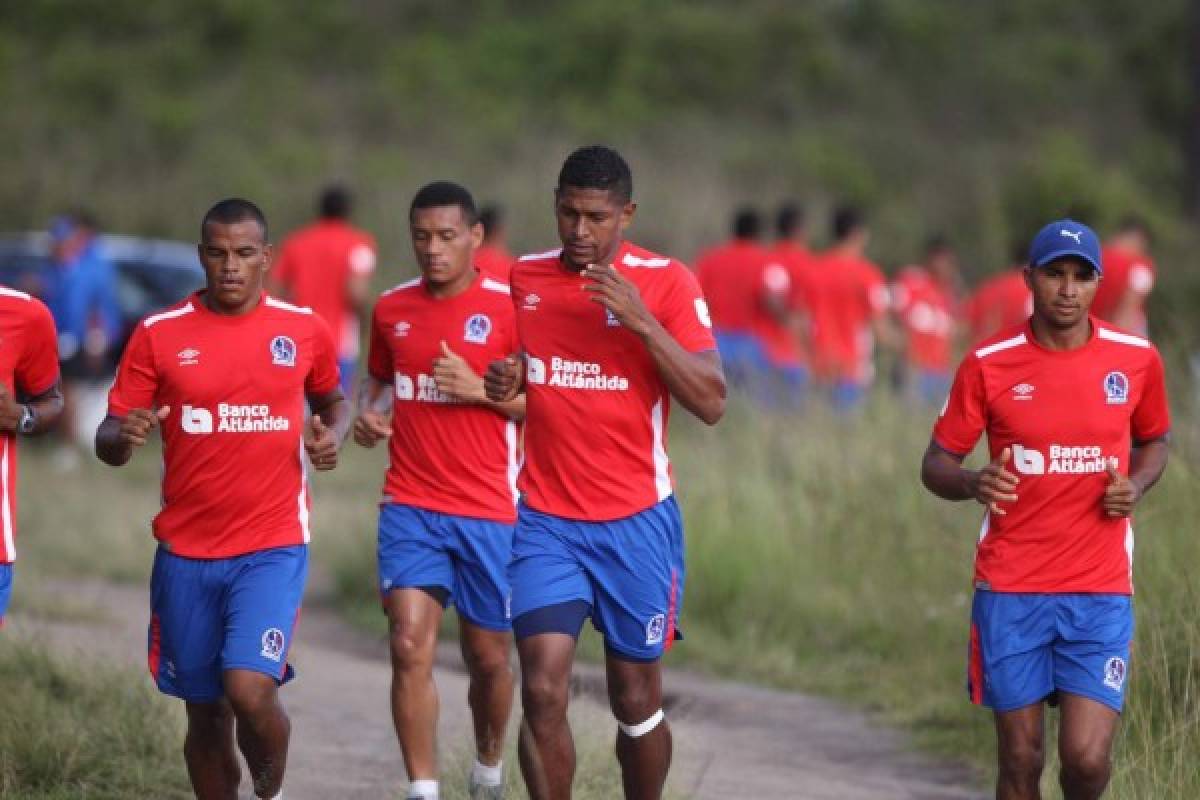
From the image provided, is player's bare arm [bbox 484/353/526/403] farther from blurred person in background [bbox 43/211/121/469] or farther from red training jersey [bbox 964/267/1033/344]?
blurred person in background [bbox 43/211/121/469]

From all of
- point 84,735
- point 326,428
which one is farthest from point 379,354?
point 84,735

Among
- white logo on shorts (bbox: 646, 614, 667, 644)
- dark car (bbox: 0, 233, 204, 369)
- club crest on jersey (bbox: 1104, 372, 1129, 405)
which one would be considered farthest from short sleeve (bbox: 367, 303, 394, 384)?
dark car (bbox: 0, 233, 204, 369)

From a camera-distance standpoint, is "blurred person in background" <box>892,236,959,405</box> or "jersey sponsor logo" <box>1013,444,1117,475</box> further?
"blurred person in background" <box>892,236,959,405</box>

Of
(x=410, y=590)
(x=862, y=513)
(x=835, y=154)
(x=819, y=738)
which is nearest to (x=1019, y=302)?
(x=862, y=513)

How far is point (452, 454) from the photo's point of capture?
8797mm

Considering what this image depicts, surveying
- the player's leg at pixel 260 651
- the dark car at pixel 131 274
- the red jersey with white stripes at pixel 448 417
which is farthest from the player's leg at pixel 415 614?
the dark car at pixel 131 274

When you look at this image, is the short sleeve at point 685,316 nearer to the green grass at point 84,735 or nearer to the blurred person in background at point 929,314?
the green grass at point 84,735

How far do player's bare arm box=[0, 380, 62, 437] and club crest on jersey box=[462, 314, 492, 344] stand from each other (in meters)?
1.61

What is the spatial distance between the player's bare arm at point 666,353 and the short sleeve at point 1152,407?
135 cm

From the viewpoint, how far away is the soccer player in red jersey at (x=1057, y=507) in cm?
718

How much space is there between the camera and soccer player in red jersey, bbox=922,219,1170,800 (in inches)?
283

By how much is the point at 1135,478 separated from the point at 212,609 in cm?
307

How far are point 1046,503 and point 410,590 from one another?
2.54 m

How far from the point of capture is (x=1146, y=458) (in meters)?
7.42
